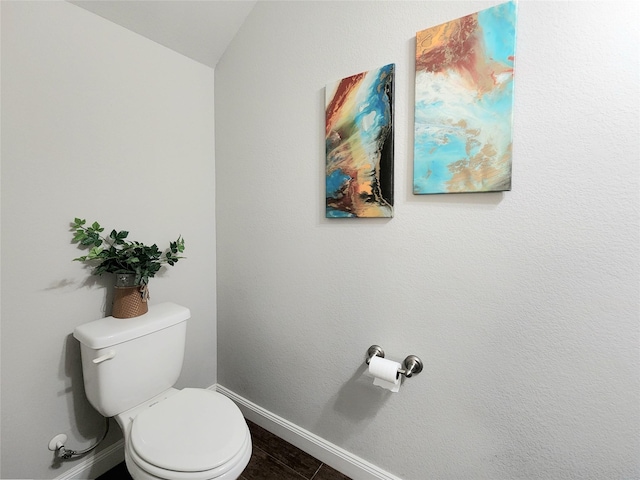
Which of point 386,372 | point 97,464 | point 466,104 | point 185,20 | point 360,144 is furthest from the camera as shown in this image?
point 185,20

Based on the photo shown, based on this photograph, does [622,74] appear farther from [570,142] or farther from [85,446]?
[85,446]

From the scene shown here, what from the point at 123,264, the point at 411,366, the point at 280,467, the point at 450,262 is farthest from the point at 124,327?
the point at 450,262

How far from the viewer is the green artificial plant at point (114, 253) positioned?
1177mm

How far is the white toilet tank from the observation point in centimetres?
110

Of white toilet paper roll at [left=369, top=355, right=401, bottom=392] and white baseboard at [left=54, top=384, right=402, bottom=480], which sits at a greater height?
white toilet paper roll at [left=369, top=355, right=401, bottom=392]

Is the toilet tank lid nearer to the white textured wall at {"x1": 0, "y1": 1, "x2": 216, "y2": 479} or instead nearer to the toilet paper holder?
the white textured wall at {"x1": 0, "y1": 1, "x2": 216, "y2": 479}

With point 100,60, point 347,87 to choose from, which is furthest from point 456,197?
point 100,60

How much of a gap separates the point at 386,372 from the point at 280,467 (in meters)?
0.79

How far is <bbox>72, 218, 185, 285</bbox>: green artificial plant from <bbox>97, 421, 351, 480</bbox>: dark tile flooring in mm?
963

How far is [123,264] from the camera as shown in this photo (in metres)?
1.23

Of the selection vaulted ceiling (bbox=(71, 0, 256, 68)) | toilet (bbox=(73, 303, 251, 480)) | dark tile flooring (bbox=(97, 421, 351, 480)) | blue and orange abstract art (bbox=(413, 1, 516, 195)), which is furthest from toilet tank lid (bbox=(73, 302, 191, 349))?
vaulted ceiling (bbox=(71, 0, 256, 68))

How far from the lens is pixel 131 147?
1.35 metres

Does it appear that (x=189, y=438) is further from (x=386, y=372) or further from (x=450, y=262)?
(x=450, y=262)

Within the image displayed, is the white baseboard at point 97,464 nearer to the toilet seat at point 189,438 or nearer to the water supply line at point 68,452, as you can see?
the water supply line at point 68,452
